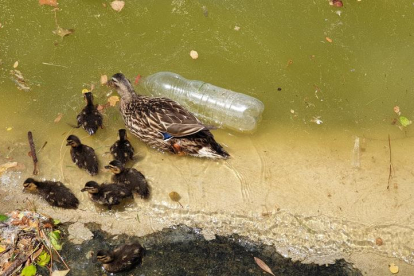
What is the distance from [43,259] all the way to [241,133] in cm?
212

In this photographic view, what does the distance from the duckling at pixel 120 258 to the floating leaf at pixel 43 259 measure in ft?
1.41

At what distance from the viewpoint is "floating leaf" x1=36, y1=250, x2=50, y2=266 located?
3660 millimetres

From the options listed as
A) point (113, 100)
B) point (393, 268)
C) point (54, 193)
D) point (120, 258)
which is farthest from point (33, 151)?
point (393, 268)

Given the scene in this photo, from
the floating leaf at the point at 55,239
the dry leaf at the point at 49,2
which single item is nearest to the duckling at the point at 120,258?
the floating leaf at the point at 55,239

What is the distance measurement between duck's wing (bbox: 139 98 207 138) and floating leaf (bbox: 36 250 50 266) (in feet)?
4.60

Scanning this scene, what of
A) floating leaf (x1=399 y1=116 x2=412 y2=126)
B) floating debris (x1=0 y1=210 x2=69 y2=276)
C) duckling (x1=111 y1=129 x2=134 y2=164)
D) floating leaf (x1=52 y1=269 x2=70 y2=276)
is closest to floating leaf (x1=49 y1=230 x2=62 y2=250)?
floating debris (x1=0 y1=210 x2=69 y2=276)

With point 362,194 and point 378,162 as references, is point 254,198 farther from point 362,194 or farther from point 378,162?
point 378,162

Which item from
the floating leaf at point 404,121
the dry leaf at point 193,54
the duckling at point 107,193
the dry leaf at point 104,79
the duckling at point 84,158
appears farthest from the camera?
the dry leaf at point 193,54

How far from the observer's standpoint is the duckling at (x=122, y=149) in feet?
14.2

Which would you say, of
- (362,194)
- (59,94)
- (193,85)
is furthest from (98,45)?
A: (362,194)

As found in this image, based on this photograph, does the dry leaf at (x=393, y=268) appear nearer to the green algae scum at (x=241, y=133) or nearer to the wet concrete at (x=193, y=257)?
the green algae scum at (x=241, y=133)

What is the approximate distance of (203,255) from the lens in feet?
12.1

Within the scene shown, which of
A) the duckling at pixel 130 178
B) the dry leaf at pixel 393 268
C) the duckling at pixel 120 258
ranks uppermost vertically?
the duckling at pixel 130 178

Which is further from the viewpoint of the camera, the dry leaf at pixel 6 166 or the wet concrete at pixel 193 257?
the dry leaf at pixel 6 166
